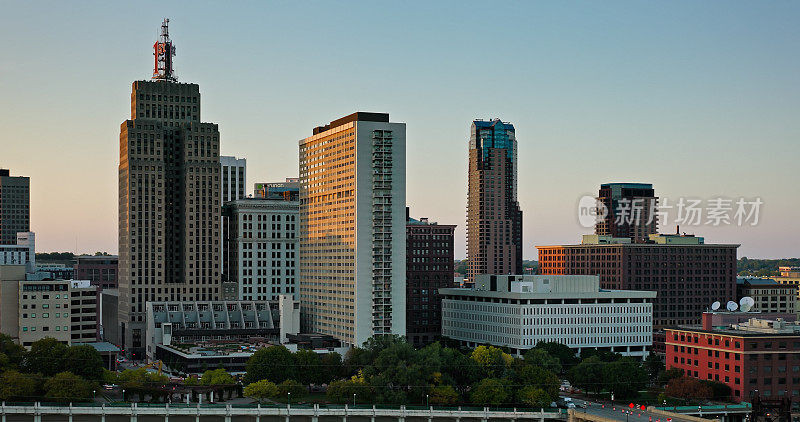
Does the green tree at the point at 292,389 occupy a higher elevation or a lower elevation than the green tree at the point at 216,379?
lower

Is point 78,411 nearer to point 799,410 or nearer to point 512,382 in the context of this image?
point 512,382

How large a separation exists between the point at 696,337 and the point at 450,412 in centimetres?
→ 5226

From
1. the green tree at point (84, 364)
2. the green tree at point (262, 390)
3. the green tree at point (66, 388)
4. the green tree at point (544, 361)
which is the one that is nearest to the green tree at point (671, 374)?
the green tree at point (544, 361)

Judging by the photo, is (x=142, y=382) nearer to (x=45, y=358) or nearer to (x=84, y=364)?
(x=84, y=364)

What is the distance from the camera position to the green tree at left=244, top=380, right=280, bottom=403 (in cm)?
17550

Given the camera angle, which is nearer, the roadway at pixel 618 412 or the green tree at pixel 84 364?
the roadway at pixel 618 412

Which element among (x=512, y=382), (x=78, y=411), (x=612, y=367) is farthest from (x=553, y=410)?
(x=78, y=411)

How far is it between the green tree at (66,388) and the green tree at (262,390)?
26380 millimetres

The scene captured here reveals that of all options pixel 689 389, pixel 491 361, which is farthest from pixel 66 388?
pixel 689 389

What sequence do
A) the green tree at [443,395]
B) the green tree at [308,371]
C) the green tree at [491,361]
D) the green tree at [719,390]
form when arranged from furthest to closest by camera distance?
1. the green tree at [308,371]
2. the green tree at [491,361]
3. the green tree at [719,390]
4. the green tree at [443,395]

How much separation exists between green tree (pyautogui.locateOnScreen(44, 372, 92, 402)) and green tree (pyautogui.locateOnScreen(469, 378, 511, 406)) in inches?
2521

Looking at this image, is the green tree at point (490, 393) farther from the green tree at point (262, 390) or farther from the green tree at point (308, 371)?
the green tree at point (262, 390)

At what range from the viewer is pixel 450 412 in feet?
553

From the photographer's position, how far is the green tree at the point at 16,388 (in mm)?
166500
